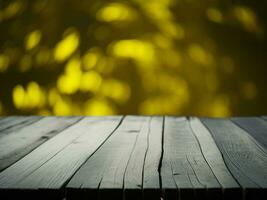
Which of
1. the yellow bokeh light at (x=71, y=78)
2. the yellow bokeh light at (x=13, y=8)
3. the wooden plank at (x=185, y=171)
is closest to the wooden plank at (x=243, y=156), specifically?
the wooden plank at (x=185, y=171)

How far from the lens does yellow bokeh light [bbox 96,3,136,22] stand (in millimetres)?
3395

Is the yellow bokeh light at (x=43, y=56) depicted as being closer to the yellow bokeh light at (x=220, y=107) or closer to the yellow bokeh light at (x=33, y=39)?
the yellow bokeh light at (x=33, y=39)

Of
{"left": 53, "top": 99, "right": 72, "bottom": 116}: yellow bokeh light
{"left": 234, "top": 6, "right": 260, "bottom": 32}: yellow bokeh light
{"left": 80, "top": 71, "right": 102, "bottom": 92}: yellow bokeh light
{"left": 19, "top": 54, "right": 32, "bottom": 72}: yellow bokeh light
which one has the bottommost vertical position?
{"left": 53, "top": 99, "right": 72, "bottom": 116}: yellow bokeh light

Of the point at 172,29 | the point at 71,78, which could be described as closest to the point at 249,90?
the point at 172,29

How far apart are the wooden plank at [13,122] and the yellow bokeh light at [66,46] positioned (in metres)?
0.55

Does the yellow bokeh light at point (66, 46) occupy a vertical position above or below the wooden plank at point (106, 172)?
above

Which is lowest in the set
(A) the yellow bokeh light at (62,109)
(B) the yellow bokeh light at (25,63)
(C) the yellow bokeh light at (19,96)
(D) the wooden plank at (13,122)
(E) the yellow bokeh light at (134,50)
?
(D) the wooden plank at (13,122)

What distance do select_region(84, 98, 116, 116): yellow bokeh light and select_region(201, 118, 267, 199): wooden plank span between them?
0.85m

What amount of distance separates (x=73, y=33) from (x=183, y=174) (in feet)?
7.06

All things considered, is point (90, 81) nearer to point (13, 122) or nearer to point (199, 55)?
point (13, 122)

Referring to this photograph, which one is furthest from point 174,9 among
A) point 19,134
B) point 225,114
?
point 19,134

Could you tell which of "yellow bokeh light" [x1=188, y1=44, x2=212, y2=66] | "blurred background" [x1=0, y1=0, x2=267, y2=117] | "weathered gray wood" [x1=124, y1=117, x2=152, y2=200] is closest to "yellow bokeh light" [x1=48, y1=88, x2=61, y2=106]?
"blurred background" [x1=0, y1=0, x2=267, y2=117]

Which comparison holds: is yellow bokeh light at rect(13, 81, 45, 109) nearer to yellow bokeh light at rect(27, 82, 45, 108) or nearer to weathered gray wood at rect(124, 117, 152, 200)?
yellow bokeh light at rect(27, 82, 45, 108)

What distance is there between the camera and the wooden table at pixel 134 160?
1.38 metres
